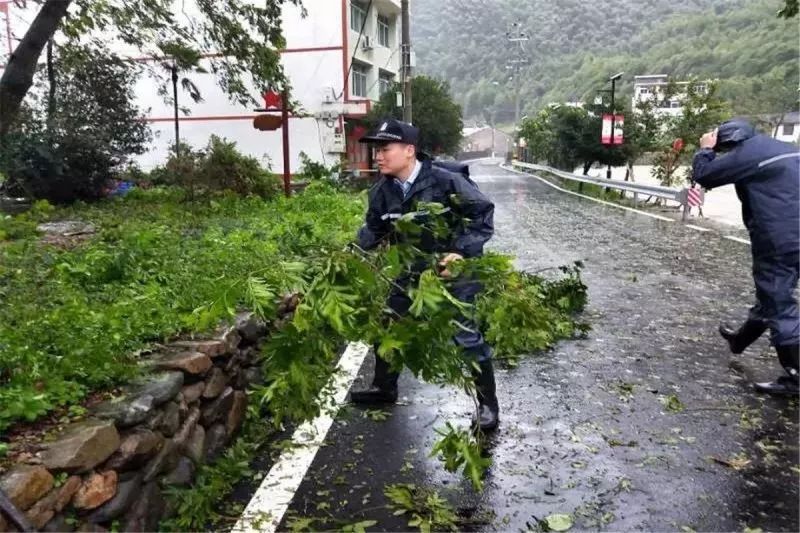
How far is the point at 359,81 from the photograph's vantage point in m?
38.1

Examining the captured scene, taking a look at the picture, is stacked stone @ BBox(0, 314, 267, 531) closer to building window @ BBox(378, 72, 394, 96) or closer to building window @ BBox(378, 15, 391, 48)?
building window @ BBox(378, 72, 394, 96)

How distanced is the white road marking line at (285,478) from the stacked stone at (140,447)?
35 cm

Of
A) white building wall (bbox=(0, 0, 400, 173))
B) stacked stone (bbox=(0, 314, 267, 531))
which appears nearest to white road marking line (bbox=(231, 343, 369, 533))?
stacked stone (bbox=(0, 314, 267, 531))

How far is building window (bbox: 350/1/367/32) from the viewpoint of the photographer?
35.7 metres

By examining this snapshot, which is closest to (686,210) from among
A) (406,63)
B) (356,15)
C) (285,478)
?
(406,63)

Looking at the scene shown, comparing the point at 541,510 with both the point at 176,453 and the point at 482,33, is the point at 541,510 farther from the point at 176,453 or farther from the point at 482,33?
the point at 482,33

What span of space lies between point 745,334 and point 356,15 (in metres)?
35.4

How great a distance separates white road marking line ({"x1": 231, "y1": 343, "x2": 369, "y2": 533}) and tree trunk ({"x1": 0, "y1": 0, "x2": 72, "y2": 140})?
585 centimetres

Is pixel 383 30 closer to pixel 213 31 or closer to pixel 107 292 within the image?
pixel 213 31

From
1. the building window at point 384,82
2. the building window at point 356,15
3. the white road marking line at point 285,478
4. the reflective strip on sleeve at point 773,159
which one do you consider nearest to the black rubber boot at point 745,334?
the reflective strip on sleeve at point 773,159

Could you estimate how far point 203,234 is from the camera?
7805 mm

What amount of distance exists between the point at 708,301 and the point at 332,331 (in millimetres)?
5990

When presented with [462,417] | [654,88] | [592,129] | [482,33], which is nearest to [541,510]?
[462,417]

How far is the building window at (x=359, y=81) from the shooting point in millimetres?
36719
